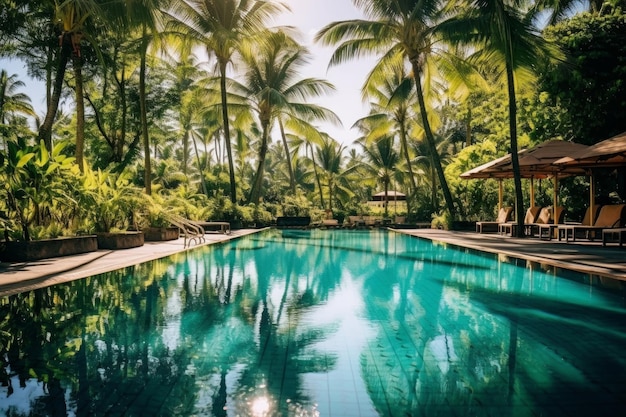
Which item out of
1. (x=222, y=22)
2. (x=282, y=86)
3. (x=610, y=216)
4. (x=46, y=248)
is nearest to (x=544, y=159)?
(x=610, y=216)

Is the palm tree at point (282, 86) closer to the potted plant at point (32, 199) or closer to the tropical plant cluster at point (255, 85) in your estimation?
the tropical plant cluster at point (255, 85)

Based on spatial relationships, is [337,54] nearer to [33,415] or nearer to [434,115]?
[434,115]

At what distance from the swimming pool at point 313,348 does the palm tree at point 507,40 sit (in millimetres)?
7691

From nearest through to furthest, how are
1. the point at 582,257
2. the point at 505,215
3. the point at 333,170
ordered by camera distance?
the point at 582,257 → the point at 505,215 → the point at 333,170

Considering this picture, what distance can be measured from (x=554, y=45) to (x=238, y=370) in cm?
1446

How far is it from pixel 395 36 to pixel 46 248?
14.2 metres

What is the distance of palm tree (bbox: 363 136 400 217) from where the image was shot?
33.0 meters

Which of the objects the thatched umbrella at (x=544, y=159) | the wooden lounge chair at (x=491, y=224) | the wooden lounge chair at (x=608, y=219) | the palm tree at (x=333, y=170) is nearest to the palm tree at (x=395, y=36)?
Answer: the wooden lounge chair at (x=491, y=224)

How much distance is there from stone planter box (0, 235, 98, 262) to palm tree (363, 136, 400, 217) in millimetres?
24141

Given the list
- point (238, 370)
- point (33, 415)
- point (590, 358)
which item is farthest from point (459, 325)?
point (33, 415)

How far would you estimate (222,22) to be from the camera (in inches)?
768

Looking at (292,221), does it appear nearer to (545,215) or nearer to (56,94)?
(545,215)

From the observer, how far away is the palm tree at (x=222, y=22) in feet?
61.9

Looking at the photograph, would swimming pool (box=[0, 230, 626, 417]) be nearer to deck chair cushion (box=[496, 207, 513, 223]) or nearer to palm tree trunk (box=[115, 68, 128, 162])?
deck chair cushion (box=[496, 207, 513, 223])
